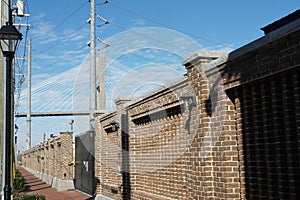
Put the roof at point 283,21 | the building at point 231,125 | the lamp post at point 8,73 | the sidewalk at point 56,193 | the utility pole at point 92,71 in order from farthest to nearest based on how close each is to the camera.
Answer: the sidewalk at point 56,193 → the utility pole at point 92,71 → the lamp post at point 8,73 → the roof at point 283,21 → the building at point 231,125

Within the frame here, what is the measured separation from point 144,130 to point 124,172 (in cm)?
206

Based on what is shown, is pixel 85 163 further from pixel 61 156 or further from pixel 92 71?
pixel 61 156

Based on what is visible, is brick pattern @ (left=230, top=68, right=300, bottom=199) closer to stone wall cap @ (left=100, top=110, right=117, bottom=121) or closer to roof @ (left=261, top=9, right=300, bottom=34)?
roof @ (left=261, top=9, right=300, bottom=34)

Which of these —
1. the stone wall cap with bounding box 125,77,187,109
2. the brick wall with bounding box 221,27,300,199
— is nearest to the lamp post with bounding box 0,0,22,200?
the stone wall cap with bounding box 125,77,187,109

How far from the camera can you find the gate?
1791 centimetres

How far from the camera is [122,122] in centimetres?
1314

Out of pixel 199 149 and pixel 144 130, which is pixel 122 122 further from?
pixel 199 149

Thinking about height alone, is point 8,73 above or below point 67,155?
above

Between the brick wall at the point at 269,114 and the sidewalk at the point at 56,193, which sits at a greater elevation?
the brick wall at the point at 269,114

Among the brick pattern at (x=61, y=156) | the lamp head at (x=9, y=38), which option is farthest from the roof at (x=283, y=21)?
the brick pattern at (x=61, y=156)

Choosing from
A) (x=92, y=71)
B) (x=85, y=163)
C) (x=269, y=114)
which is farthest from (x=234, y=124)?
(x=85, y=163)

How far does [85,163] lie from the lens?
19.7m

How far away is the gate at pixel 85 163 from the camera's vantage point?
17.9 meters

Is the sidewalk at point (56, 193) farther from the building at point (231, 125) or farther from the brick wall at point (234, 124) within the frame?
the brick wall at point (234, 124)
